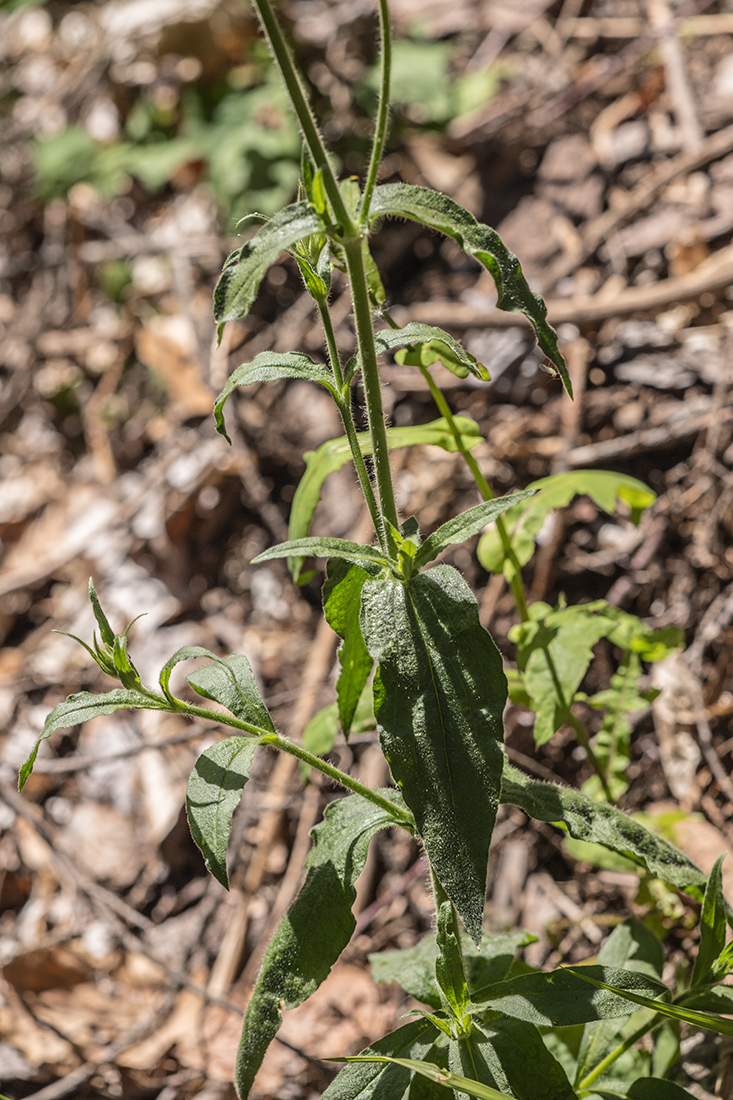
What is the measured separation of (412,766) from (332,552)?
0.36m

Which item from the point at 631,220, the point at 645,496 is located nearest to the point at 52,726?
the point at 645,496

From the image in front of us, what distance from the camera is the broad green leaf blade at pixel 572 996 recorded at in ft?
4.45

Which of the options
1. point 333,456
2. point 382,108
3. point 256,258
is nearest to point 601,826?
point 333,456

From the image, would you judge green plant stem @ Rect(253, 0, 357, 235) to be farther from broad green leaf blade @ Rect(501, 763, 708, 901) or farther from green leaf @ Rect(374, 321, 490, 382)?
broad green leaf blade @ Rect(501, 763, 708, 901)

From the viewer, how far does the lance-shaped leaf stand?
1272 mm

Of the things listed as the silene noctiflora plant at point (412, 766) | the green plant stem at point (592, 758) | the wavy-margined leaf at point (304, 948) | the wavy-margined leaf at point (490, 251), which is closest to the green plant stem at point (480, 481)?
the silene noctiflora plant at point (412, 766)

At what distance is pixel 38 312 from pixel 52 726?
Result: 515 centimetres

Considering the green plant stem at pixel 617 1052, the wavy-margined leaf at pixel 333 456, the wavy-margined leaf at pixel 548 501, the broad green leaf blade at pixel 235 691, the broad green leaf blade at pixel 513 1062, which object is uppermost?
the wavy-margined leaf at pixel 333 456

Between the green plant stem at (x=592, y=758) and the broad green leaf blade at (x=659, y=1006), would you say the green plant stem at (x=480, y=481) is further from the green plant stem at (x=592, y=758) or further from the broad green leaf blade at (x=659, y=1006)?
the broad green leaf blade at (x=659, y=1006)

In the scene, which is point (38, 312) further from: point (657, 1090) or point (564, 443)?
point (657, 1090)

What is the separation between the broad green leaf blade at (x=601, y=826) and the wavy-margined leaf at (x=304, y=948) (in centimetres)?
31

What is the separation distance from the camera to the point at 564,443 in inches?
131

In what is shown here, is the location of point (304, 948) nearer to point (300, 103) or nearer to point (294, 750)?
point (294, 750)

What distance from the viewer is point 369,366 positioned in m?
1.38
